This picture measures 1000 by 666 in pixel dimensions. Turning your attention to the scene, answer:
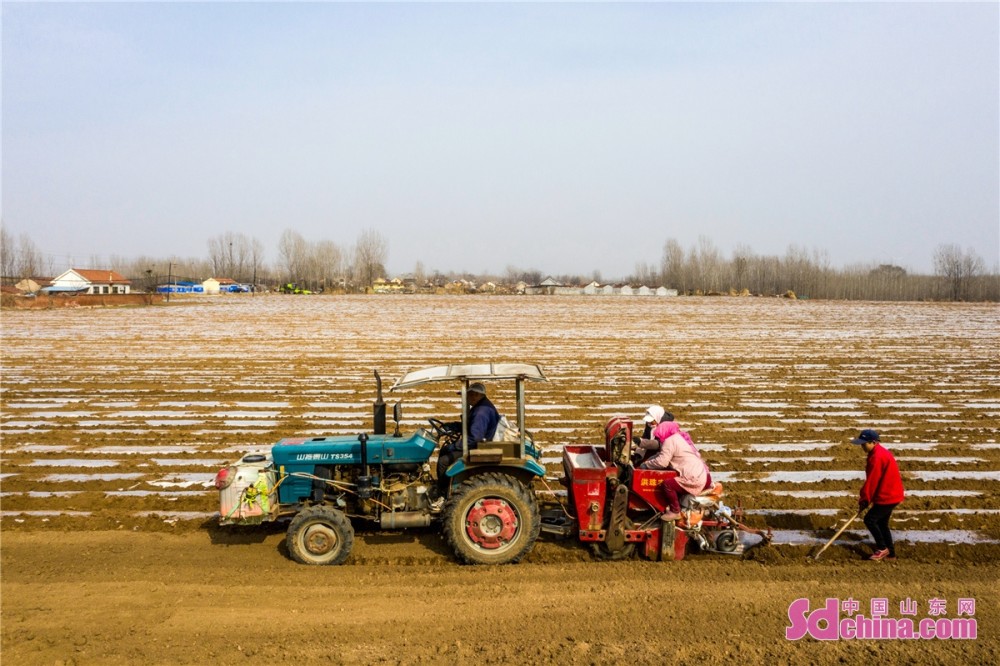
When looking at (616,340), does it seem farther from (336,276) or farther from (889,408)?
(336,276)

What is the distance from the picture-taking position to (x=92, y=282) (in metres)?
89.4

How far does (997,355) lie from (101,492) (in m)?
26.0

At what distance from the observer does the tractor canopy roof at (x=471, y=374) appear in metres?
6.65

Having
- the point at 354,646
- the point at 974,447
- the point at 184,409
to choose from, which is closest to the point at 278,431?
the point at 184,409

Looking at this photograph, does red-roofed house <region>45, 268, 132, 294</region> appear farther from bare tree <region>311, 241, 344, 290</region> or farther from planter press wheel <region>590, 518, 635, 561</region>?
planter press wheel <region>590, 518, 635, 561</region>

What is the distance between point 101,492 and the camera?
9156 mm

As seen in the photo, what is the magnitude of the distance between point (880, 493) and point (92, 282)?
9957cm

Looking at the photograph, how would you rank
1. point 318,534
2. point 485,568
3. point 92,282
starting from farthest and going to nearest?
point 92,282 < point 318,534 < point 485,568

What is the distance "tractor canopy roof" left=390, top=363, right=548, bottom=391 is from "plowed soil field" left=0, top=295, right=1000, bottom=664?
5.79 feet

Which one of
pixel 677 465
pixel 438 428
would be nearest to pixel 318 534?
pixel 438 428

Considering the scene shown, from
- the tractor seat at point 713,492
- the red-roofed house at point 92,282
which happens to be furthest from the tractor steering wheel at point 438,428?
the red-roofed house at point 92,282

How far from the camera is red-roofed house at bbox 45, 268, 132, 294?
3387 inches

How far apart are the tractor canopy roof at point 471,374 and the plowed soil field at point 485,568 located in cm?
176

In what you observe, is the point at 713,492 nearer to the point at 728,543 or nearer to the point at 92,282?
the point at 728,543
